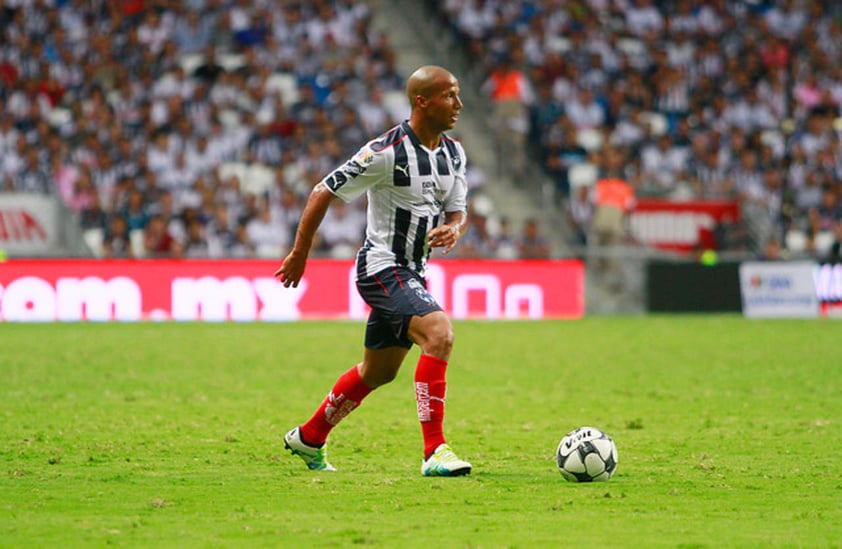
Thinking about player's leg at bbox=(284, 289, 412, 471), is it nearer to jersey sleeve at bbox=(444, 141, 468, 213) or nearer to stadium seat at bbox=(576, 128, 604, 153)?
jersey sleeve at bbox=(444, 141, 468, 213)

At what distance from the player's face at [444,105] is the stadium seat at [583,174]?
1834 centimetres

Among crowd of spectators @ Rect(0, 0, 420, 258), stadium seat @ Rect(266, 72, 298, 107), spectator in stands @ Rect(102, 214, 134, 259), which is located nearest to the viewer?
spectator in stands @ Rect(102, 214, 134, 259)

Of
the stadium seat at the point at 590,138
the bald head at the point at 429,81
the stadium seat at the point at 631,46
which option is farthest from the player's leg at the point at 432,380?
the stadium seat at the point at 631,46

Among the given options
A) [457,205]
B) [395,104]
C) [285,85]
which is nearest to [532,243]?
[395,104]

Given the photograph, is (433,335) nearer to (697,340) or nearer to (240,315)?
(697,340)

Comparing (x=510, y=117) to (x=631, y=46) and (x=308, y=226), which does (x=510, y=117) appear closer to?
(x=631, y=46)

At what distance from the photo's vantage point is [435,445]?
23.5 feet

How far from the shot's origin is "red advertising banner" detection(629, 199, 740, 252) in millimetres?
25078

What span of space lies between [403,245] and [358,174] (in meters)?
0.50

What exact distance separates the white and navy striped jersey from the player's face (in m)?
0.18

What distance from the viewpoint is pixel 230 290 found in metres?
21.6

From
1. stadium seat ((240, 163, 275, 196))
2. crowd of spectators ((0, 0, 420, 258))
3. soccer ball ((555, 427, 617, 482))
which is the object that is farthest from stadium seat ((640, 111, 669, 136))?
soccer ball ((555, 427, 617, 482))

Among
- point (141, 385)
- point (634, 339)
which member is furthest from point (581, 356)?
point (141, 385)

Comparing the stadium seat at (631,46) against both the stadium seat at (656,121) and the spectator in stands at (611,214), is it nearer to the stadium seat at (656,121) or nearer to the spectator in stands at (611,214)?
the stadium seat at (656,121)
